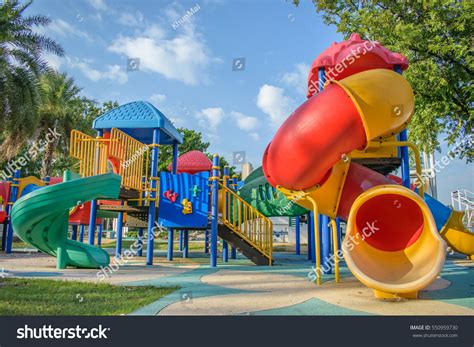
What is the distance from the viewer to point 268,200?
13.0 meters

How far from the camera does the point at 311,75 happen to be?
334 inches

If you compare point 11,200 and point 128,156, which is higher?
point 128,156

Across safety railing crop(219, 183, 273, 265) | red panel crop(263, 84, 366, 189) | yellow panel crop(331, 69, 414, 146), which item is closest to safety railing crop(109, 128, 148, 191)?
safety railing crop(219, 183, 273, 265)

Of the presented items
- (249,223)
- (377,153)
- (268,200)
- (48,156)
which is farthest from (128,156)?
(48,156)

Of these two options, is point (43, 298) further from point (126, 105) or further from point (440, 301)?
point (126, 105)

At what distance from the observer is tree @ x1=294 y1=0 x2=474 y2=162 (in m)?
11.7

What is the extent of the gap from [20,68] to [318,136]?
1563 centimetres

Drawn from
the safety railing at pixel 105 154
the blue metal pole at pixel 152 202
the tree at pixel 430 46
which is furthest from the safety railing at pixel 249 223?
the tree at pixel 430 46

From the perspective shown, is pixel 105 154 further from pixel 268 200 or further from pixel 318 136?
pixel 318 136
